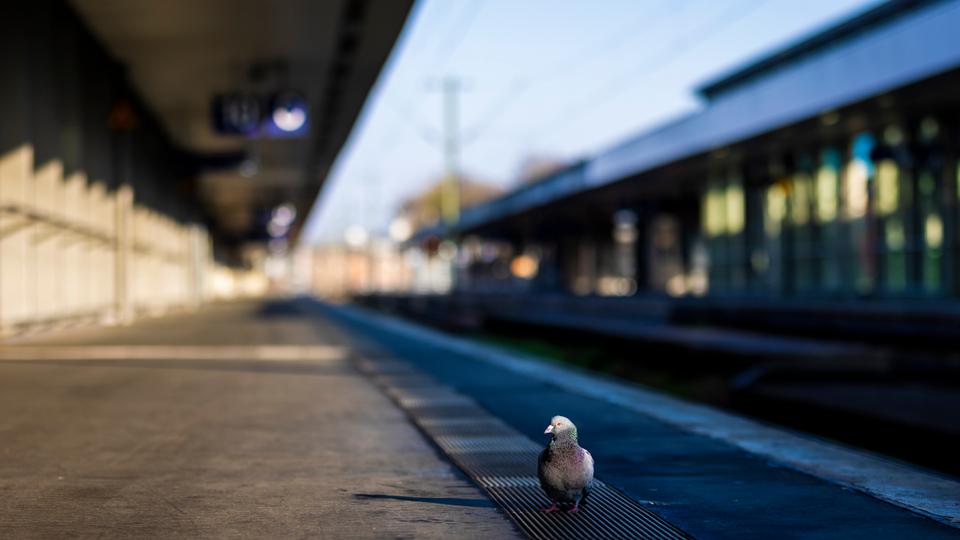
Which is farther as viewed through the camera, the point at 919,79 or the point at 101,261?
the point at 101,261

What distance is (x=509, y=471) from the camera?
7.91 m

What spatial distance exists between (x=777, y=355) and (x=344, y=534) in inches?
504

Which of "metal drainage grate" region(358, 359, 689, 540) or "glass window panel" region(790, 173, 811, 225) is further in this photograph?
"glass window panel" region(790, 173, 811, 225)

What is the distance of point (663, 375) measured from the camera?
2156cm

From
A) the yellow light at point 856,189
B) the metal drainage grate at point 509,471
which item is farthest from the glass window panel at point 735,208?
the metal drainage grate at point 509,471

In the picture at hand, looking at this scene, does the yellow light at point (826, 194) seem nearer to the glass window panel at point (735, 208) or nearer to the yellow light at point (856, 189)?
the yellow light at point (856, 189)

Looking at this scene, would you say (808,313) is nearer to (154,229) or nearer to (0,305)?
(0,305)

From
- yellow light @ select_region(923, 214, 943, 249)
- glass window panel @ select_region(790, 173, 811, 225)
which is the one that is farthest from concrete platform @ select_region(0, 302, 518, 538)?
glass window panel @ select_region(790, 173, 811, 225)

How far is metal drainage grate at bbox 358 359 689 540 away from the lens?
595 centimetres

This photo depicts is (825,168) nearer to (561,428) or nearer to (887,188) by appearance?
(887,188)

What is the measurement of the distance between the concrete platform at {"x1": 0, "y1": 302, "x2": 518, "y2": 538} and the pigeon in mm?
347

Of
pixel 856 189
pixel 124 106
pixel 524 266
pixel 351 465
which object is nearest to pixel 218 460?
pixel 351 465

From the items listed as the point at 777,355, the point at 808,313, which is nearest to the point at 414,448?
the point at 777,355

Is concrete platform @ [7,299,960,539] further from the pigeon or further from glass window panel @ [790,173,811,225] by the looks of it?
glass window panel @ [790,173,811,225]
